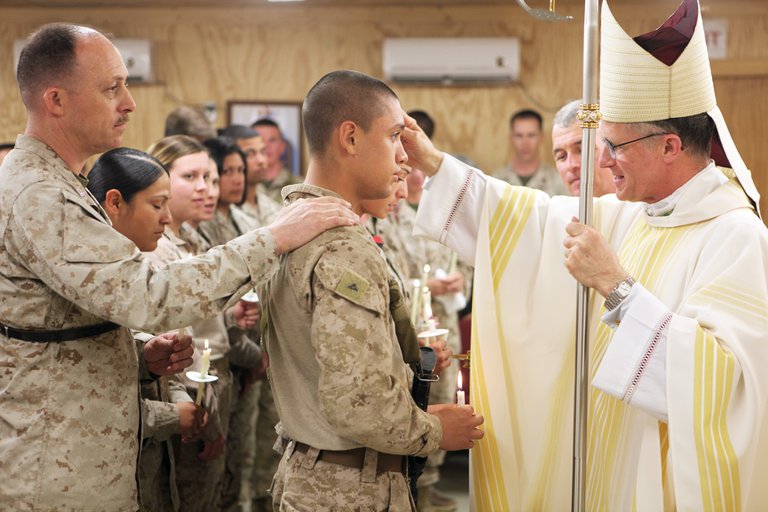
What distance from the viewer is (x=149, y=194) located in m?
2.74

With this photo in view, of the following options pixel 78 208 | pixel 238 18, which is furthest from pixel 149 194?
pixel 238 18

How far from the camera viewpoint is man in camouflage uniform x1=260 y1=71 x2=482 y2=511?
185 centimetres

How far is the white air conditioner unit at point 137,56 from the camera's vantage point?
6.67m

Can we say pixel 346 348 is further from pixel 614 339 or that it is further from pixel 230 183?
pixel 230 183

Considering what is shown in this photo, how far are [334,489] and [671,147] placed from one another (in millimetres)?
1197

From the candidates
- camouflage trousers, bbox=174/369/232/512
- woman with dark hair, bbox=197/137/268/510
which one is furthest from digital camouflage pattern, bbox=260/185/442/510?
woman with dark hair, bbox=197/137/268/510

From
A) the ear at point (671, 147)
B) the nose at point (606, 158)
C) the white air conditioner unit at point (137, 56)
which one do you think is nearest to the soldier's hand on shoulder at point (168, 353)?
the nose at point (606, 158)

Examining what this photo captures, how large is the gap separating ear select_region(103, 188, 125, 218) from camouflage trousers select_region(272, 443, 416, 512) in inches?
43.1

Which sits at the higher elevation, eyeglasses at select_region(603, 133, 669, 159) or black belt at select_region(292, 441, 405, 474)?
eyeglasses at select_region(603, 133, 669, 159)

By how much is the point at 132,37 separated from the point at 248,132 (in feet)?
7.02

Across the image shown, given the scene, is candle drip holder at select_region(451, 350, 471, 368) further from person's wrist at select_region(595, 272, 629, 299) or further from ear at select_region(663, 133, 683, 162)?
ear at select_region(663, 133, 683, 162)

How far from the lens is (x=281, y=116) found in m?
6.80

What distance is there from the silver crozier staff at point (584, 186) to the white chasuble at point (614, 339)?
0.51ft

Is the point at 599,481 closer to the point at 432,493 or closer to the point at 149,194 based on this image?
the point at 149,194
